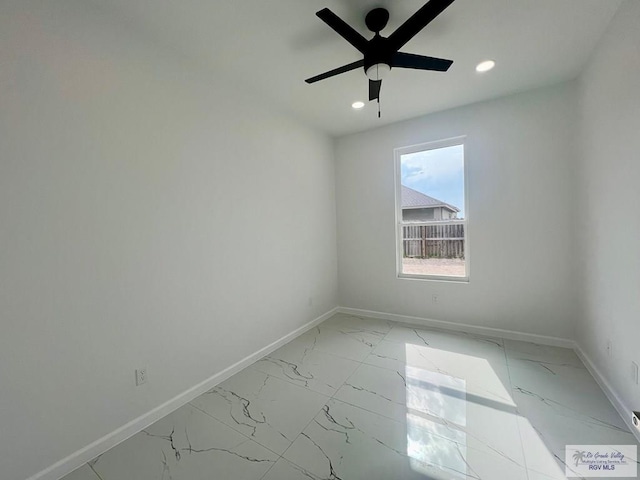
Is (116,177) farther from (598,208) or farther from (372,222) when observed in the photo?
(598,208)

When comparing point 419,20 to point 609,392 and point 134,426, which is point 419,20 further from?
point 134,426

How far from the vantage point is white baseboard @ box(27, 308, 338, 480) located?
1.47 meters

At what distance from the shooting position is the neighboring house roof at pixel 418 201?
11.4 ft

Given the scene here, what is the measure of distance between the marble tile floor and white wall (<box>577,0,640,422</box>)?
1.30 feet

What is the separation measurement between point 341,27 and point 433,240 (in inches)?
109

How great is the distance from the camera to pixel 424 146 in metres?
3.52

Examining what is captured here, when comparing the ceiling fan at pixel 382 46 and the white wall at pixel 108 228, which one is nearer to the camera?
the white wall at pixel 108 228

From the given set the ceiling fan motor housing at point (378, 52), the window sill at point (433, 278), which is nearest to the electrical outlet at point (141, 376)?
the ceiling fan motor housing at point (378, 52)

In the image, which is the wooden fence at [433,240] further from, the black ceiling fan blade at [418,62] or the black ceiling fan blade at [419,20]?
the black ceiling fan blade at [419,20]

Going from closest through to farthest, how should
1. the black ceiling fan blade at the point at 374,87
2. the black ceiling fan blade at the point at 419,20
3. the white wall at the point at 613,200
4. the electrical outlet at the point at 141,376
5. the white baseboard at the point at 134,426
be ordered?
the black ceiling fan blade at the point at 419,20, the white baseboard at the point at 134,426, the white wall at the point at 613,200, the electrical outlet at the point at 141,376, the black ceiling fan blade at the point at 374,87

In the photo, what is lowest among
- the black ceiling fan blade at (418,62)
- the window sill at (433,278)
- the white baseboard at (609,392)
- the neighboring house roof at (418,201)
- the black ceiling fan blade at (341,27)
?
the white baseboard at (609,392)

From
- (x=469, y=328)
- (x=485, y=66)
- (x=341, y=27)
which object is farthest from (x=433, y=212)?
(x=341, y=27)

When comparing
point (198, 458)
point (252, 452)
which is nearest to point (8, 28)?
point (198, 458)

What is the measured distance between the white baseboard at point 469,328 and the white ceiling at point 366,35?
2701mm
